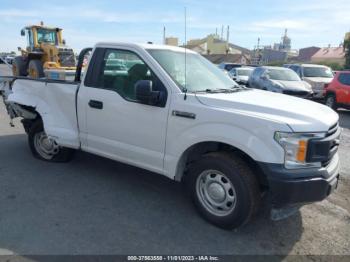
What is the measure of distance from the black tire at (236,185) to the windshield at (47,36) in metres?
15.9

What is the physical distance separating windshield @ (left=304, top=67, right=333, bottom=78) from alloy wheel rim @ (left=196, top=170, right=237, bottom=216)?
13605 mm

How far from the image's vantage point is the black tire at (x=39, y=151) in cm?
558

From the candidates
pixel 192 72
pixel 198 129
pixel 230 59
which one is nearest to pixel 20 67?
pixel 192 72

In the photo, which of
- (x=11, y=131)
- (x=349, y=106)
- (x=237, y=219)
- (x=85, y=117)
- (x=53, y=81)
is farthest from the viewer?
(x=349, y=106)

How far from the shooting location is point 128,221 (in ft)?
12.6

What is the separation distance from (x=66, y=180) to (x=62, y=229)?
1.44m

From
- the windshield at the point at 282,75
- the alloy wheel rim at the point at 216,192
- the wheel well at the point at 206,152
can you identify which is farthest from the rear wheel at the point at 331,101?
the alloy wheel rim at the point at 216,192

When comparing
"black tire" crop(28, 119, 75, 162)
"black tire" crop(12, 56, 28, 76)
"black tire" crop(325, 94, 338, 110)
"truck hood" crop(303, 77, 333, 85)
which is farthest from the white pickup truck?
"black tire" crop(12, 56, 28, 76)

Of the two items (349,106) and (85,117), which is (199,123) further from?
(349,106)

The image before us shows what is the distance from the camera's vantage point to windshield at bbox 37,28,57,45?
56.8 ft

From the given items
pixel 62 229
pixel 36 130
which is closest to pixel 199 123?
pixel 62 229

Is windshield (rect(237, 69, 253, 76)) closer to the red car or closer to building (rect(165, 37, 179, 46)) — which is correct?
the red car

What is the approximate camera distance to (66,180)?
497cm

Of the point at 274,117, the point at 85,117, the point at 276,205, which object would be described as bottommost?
the point at 276,205
